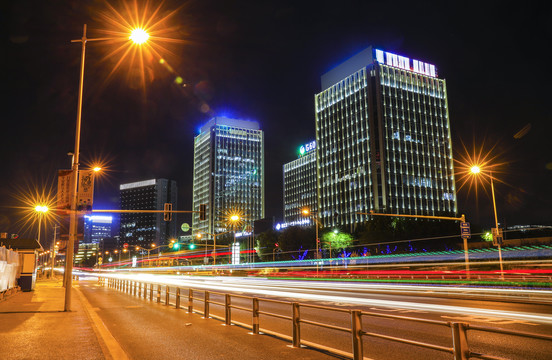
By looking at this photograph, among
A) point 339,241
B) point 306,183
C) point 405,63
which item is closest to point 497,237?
point 339,241

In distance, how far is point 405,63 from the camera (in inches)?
5404

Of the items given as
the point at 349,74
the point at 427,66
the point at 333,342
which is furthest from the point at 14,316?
the point at 427,66

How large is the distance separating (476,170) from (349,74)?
107m

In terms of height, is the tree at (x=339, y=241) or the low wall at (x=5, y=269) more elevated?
the tree at (x=339, y=241)

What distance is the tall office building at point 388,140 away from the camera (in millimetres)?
128250

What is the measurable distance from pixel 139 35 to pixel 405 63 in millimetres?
130718

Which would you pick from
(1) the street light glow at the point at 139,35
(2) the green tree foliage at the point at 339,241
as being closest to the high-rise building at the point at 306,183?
(2) the green tree foliage at the point at 339,241

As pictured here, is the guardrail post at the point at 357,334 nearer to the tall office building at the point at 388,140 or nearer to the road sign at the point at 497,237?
the road sign at the point at 497,237

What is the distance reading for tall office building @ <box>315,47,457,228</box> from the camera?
12825 centimetres

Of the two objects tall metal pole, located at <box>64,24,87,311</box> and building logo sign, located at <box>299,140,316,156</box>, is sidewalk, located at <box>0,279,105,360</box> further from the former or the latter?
building logo sign, located at <box>299,140,316,156</box>

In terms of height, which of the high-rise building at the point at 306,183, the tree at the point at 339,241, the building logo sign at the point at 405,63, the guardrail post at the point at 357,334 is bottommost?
the guardrail post at the point at 357,334

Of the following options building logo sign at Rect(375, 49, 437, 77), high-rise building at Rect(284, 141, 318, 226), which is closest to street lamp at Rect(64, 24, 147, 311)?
building logo sign at Rect(375, 49, 437, 77)

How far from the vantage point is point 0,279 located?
21.9 metres

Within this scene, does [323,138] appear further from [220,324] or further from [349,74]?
[220,324]
